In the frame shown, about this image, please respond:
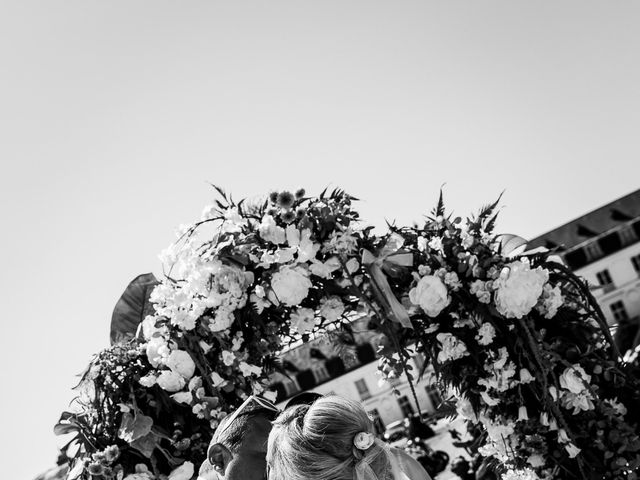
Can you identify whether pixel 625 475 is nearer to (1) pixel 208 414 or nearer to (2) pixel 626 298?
(1) pixel 208 414

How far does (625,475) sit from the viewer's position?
4.15 meters

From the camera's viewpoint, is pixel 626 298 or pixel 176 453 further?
pixel 626 298

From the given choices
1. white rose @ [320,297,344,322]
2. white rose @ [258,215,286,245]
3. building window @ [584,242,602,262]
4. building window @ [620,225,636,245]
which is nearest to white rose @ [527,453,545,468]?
white rose @ [320,297,344,322]

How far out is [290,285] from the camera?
411 cm

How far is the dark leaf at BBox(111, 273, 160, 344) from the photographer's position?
465 centimetres

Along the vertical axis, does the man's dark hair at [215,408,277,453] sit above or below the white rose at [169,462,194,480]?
above

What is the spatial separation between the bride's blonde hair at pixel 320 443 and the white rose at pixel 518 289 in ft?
6.41

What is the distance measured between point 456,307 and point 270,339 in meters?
1.27

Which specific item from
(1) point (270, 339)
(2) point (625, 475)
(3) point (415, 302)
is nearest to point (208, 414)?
(1) point (270, 339)

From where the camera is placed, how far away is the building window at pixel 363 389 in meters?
38.6

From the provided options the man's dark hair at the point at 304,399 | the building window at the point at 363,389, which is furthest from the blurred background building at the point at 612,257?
the man's dark hair at the point at 304,399

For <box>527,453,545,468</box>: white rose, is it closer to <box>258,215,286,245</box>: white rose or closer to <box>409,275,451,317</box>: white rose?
<box>409,275,451,317</box>: white rose

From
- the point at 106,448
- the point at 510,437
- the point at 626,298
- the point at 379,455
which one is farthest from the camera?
the point at 626,298

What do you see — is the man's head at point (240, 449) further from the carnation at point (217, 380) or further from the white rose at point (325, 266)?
the white rose at point (325, 266)
